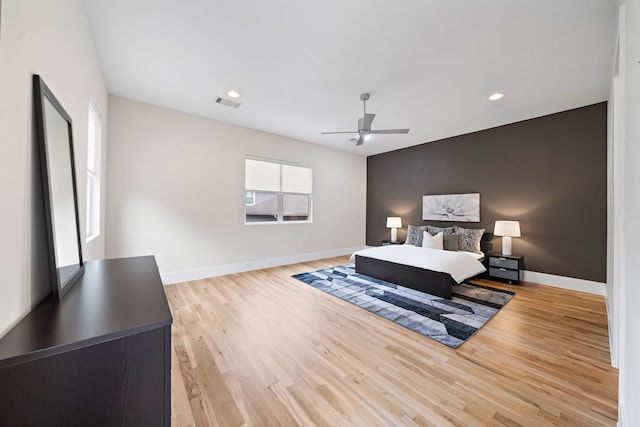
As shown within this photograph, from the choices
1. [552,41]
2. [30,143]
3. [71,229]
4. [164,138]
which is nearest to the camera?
[30,143]

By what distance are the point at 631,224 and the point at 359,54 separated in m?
2.36

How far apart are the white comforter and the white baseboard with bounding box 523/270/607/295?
38.2 inches

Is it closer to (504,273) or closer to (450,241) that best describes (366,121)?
(450,241)

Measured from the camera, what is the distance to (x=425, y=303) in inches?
122

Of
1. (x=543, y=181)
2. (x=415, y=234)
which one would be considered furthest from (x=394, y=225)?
(x=543, y=181)

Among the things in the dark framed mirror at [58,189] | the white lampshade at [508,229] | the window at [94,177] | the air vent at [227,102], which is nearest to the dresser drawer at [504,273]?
the white lampshade at [508,229]

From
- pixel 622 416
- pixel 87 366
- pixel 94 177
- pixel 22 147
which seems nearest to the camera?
→ pixel 87 366

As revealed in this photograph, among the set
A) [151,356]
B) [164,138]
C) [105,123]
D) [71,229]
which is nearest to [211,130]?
[164,138]

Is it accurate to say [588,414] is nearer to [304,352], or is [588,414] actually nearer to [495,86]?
[304,352]

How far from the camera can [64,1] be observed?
1479mm

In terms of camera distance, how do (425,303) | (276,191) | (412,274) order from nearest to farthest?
(425,303) < (412,274) < (276,191)

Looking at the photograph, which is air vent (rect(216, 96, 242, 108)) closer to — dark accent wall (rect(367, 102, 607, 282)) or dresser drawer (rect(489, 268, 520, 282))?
dark accent wall (rect(367, 102, 607, 282))

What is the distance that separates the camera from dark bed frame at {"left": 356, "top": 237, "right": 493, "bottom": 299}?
3.28m

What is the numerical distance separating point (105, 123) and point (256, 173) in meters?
2.30
